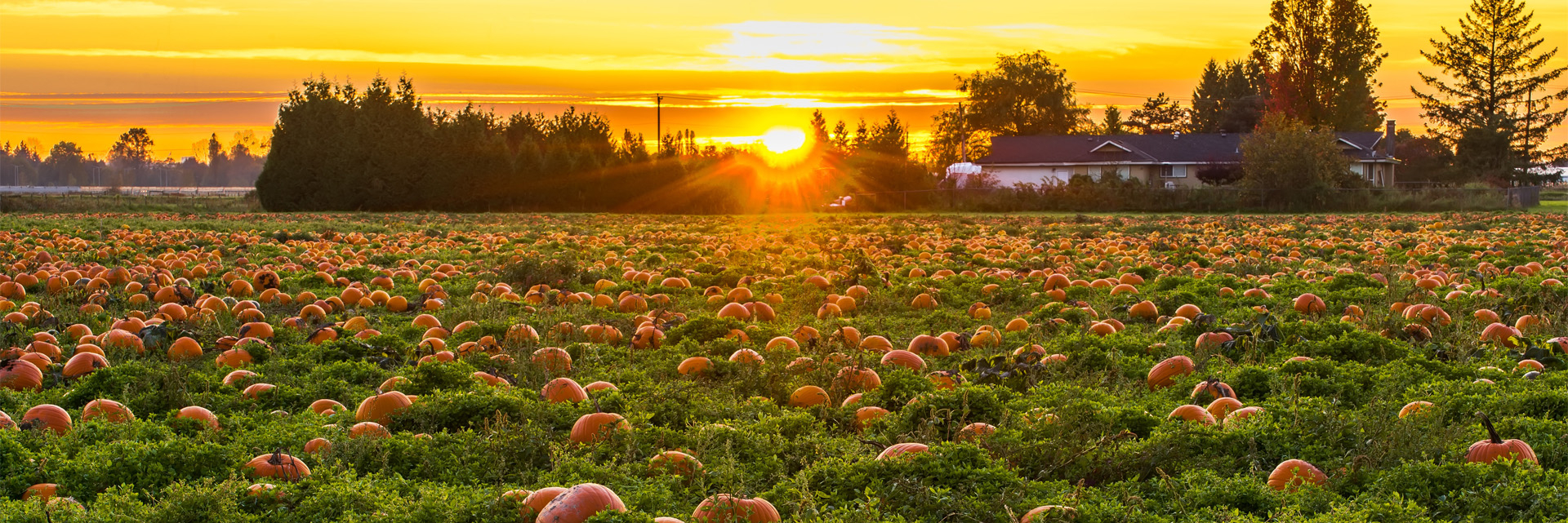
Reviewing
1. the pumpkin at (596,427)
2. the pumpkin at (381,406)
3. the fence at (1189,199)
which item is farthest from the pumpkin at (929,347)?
the fence at (1189,199)

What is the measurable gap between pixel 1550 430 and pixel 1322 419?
848mm

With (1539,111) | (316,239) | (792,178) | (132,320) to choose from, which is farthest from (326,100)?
(1539,111)

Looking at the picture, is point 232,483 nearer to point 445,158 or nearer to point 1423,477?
point 1423,477

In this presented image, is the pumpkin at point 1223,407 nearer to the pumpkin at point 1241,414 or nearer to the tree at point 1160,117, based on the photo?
the pumpkin at point 1241,414

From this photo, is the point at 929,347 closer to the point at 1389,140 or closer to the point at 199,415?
the point at 199,415

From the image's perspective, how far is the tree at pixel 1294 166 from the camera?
44031mm

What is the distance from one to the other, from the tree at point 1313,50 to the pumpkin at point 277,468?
69046mm

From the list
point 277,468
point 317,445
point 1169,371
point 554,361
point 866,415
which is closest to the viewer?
point 277,468

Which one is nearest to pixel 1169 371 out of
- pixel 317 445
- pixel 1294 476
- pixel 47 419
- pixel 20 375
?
pixel 1294 476

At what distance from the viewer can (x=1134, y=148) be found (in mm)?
75500

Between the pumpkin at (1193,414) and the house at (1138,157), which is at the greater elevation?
the house at (1138,157)

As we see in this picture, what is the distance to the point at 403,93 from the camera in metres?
54.3

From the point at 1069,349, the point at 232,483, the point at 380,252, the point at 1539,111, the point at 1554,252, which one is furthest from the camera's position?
the point at 1539,111

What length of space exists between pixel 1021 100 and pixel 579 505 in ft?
304
